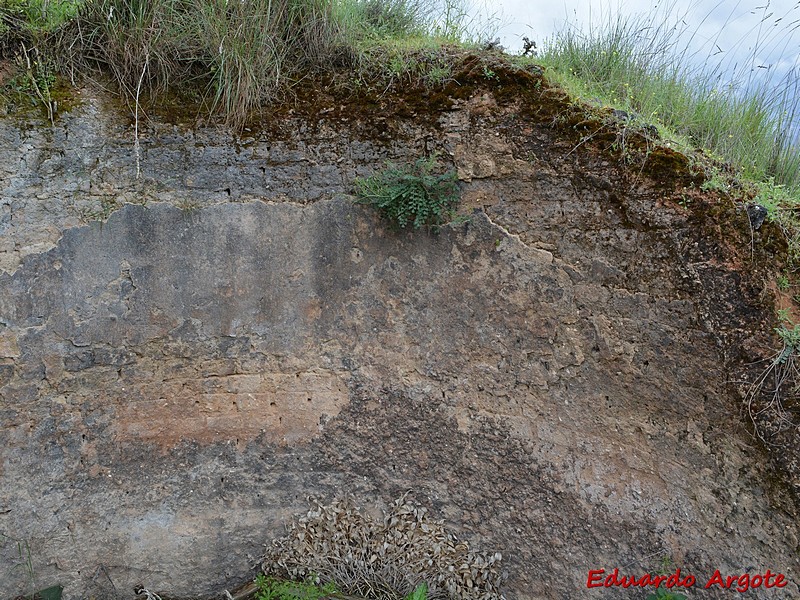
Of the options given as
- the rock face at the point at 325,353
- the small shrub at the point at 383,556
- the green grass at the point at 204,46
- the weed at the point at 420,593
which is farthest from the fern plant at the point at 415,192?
the weed at the point at 420,593

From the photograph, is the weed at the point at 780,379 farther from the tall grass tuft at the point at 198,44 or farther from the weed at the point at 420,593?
the tall grass tuft at the point at 198,44

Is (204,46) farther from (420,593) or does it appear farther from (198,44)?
(420,593)

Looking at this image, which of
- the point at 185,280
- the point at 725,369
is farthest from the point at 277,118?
the point at 725,369

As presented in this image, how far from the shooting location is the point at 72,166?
3.14 m

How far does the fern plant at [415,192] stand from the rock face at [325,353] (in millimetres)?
120

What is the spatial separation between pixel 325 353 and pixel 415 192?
43.9 inches

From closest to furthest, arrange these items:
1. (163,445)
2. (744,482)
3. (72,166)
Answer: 1. (744,482)
2. (72,166)
3. (163,445)

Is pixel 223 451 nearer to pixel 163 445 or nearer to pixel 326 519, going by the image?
pixel 163 445

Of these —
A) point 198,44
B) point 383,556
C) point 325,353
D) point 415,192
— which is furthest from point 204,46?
point 383,556

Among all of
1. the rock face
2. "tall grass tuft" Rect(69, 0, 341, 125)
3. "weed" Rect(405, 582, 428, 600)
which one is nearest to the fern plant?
the rock face

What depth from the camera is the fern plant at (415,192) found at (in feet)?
10.2

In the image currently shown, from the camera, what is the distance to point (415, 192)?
3.13 metres

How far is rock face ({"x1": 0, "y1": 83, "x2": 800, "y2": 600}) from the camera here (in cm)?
294

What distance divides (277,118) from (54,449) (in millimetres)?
2318
